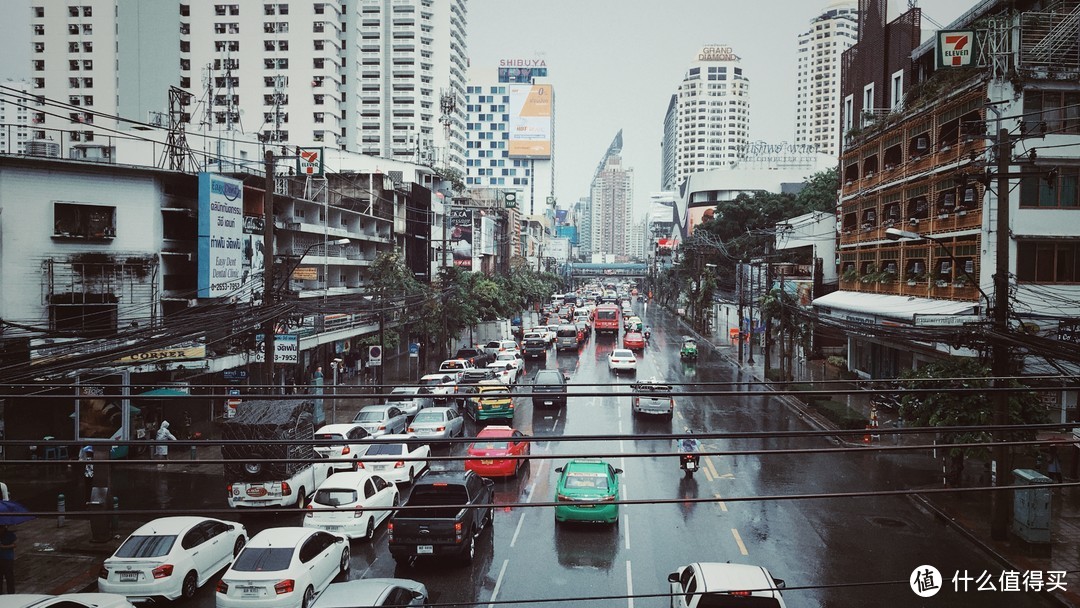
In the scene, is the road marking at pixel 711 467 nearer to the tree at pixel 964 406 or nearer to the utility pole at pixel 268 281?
the tree at pixel 964 406

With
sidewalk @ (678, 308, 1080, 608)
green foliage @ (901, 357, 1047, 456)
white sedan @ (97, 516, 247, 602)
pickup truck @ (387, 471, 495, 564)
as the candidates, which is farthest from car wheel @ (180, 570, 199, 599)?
green foliage @ (901, 357, 1047, 456)

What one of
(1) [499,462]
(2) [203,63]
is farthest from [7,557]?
(2) [203,63]

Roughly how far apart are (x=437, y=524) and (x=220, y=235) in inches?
784

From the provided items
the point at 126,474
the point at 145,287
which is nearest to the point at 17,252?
the point at 145,287

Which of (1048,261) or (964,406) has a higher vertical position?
(1048,261)

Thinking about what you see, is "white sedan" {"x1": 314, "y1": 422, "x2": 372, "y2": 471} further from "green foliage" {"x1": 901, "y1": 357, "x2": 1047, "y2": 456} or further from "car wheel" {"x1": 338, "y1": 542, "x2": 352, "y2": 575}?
"green foliage" {"x1": 901, "y1": 357, "x2": 1047, "y2": 456}

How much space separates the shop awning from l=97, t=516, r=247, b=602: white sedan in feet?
74.1

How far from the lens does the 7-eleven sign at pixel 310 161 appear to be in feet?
163

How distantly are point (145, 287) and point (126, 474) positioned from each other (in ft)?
34.1

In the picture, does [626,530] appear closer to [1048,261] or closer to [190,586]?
[190,586]

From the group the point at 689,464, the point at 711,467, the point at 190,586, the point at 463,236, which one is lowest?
the point at 711,467

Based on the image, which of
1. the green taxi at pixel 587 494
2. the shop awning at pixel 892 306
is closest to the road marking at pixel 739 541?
the green taxi at pixel 587 494

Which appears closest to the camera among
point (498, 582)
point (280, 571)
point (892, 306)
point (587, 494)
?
point (280, 571)

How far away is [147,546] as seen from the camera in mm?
12906
